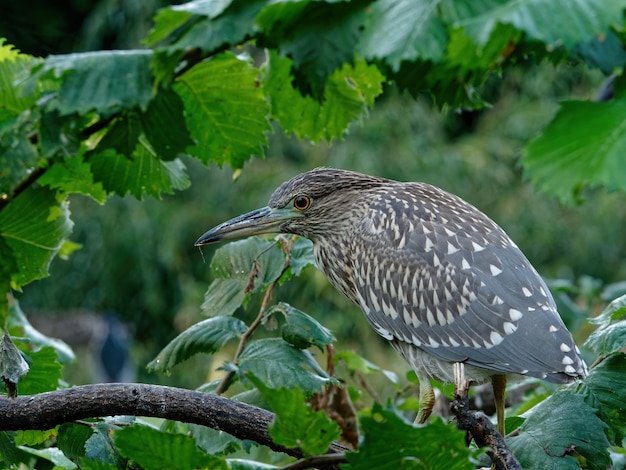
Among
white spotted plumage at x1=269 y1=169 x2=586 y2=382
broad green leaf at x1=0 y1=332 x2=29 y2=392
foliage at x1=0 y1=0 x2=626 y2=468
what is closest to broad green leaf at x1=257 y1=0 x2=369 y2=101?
foliage at x1=0 y1=0 x2=626 y2=468

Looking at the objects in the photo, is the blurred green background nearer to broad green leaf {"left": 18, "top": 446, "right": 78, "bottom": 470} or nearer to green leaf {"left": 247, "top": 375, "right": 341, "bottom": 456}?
broad green leaf {"left": 18, "top": 446, "right": 78, "bottom": 470}

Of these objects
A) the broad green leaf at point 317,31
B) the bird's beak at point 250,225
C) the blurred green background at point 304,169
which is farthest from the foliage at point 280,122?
the blurred green background at point 304,169

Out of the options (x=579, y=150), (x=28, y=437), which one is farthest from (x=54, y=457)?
(x=579, y=150)

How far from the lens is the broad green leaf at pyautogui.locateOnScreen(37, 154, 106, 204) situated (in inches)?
42.5

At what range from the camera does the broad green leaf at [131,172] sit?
1017 mm

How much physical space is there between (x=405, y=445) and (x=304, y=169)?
6.32 m

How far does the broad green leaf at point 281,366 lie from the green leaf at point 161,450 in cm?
39

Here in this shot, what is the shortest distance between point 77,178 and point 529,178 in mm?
623

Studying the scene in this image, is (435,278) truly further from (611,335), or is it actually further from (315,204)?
(611,335)

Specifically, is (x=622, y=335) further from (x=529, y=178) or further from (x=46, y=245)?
(x=46, y=245)

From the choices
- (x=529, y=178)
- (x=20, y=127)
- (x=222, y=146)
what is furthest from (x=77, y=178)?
(x=529, y=178)

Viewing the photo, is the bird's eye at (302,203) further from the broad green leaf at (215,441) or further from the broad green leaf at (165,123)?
the broad green leaf at (165,123)

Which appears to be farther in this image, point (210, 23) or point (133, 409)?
point (133, 409)

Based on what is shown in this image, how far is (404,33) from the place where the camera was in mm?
678
